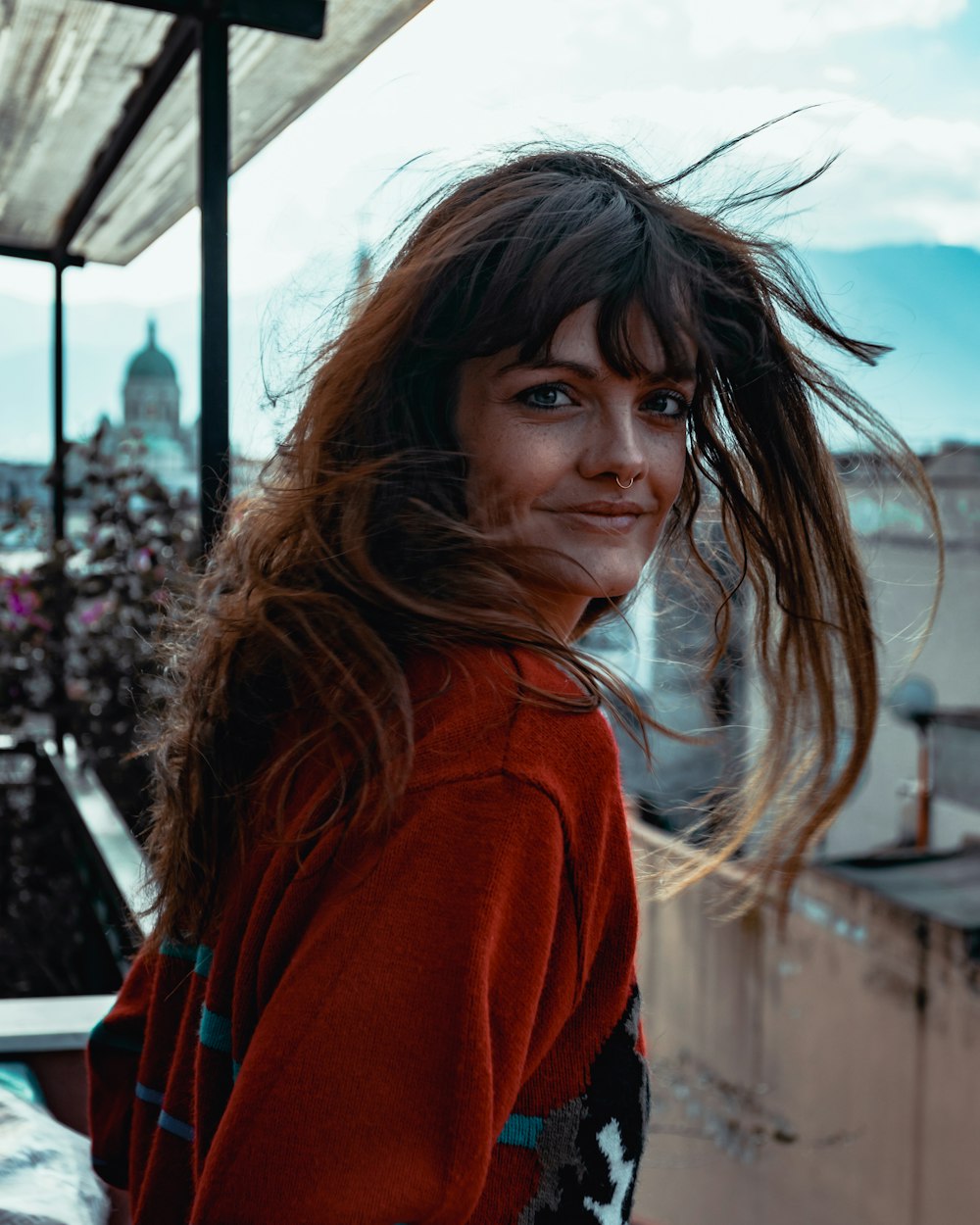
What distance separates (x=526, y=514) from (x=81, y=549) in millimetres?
2843

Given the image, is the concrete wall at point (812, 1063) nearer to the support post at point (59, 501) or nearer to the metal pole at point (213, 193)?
the support post at point (59, 501)

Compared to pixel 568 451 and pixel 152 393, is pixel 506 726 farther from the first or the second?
pixel 152 393

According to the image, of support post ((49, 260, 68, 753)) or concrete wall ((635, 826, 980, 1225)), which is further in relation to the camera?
concrete wall ((635, 826, 980, 1225))

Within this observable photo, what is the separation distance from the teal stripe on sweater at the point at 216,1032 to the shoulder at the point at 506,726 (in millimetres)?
210

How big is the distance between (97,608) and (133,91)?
1.35m

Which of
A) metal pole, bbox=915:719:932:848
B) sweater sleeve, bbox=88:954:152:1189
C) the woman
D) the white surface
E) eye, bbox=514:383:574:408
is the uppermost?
eye, bbox=514:383:574:408

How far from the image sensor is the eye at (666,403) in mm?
907

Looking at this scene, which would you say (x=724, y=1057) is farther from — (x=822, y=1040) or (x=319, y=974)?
(x=319, y=974)

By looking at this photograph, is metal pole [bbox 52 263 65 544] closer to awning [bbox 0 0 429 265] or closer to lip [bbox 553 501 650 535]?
awning [bbox 0 0 429 265]

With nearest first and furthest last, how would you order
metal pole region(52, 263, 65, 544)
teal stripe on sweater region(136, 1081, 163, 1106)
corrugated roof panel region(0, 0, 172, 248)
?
1. teal stripe on sweater region(136, 1081, 163, 1106)
2. corrugated roof panel region(0, 0, 172, 248)
3. metal pole region(52, 263, 65, 544)

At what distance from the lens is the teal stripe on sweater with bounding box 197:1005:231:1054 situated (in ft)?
2.46

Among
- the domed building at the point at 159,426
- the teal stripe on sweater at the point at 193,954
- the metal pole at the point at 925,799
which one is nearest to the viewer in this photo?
the teal stripe on sweater at the point at 193,954

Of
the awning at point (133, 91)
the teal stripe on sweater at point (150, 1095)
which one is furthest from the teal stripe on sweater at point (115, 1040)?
the awning at point (133, 91)

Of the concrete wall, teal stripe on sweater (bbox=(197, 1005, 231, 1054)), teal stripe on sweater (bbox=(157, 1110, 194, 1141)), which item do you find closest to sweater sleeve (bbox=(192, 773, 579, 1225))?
teal stripe on sweater (bbox=(197, 1005, 231, 1054))
